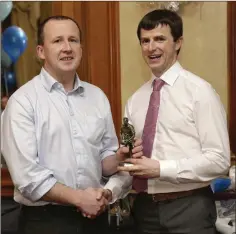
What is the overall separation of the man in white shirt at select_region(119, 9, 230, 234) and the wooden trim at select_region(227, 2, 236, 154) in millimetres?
816

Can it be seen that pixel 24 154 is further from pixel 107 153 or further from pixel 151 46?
pixel 151 46

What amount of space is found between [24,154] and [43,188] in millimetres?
135

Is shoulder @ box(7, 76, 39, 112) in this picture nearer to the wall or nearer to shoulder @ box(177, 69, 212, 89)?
shoulder @ box(177, 69, 212, 89)

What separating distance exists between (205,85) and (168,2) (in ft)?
3.05

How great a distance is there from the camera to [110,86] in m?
2.48

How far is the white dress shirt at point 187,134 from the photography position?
1550mm

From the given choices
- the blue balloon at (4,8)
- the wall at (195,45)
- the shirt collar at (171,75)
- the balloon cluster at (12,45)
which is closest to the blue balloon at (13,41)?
the balloon cluster at (12,45)

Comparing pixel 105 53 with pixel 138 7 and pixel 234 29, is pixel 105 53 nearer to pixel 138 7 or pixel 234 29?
pixel 138 7

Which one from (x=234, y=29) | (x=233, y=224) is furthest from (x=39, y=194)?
(x=234, y=29)

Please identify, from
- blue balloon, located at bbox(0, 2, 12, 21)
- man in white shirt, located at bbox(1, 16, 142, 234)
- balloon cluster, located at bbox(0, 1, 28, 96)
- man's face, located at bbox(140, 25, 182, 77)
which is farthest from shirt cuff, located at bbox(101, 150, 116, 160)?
balloon cluster, located at bbox(0, 1, 28, 96)

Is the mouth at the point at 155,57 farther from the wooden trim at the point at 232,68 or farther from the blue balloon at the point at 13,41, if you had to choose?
the blue balloon at the point at 13,41

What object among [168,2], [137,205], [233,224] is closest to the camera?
[137,205]

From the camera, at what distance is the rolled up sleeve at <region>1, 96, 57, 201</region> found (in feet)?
5.04

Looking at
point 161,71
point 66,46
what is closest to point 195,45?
point 161,71
